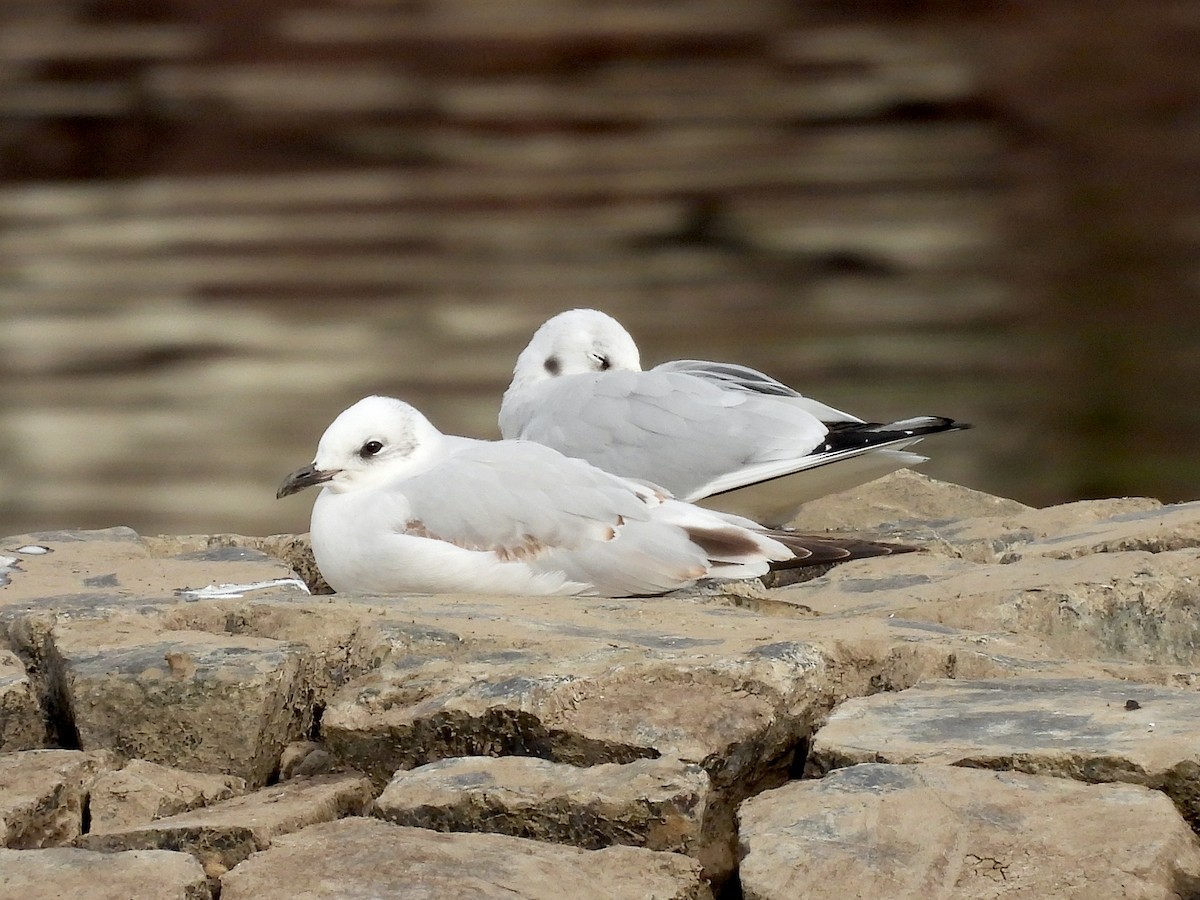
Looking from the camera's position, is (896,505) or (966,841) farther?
(896,505)

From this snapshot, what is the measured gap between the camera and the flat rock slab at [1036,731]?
6.26ft

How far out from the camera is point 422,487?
2889 millimetres

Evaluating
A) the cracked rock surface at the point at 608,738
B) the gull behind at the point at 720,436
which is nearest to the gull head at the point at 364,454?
the cracked rock surface at the point at 608,738

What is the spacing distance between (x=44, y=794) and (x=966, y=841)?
3.05 feet

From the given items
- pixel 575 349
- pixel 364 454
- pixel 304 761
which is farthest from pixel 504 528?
pixel 575 349

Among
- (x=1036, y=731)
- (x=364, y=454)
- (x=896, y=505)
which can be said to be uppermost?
(x=364, y=454)

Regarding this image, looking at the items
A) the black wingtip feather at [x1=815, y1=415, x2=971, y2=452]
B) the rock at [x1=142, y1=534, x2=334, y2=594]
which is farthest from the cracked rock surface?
the black wingtip feather at [x1=815, y1=415, x2=971, y2=452]

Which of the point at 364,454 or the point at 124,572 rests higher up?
the point at 364,454

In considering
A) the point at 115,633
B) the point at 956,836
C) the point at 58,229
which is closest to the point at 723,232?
the point at 58,229

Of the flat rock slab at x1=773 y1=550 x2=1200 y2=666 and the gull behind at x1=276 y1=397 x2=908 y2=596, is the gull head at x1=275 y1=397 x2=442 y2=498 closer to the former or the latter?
the gull behind at x1=276 y1=397 x2=908 y2=596

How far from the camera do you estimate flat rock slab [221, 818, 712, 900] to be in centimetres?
173

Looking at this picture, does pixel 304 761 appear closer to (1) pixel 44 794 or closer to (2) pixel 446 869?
(1) pixel 44 794

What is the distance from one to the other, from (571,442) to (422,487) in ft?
2.44

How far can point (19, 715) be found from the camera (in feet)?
7.32
